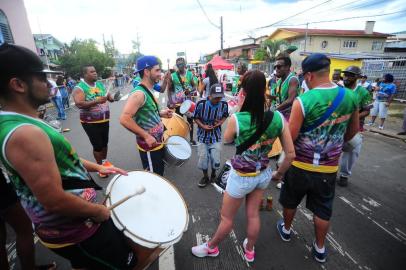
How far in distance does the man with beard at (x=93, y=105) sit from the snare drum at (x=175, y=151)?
1.78 m

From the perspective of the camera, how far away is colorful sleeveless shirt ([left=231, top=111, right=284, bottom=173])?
2.04 m

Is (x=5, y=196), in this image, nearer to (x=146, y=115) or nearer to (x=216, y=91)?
(x=146, y=115)

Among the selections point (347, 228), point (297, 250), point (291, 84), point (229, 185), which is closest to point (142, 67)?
point (229, 185)

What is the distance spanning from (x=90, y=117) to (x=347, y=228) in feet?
14.7

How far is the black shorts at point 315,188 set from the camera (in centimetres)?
234

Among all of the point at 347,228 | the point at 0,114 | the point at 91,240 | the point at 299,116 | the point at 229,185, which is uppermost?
the point at 0,114

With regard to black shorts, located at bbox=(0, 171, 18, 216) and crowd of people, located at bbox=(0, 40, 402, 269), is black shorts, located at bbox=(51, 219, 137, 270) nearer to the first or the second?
crowd of people, located at bbox=(0, 40, 402, 269)

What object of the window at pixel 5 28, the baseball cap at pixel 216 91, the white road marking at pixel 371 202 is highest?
the window at pixel 5 28

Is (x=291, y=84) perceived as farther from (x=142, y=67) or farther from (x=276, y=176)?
(x=142, y=67)

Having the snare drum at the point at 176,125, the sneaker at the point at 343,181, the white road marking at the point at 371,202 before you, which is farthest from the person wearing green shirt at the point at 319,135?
the snare drum at the point at 176,125

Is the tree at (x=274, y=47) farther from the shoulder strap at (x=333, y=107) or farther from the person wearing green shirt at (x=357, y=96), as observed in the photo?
the shoulder strap at (x=333, y=107)

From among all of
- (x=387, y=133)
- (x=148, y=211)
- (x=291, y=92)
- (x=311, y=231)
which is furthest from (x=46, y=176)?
(x=387, y=133)

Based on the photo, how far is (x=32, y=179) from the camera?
3.76 ft

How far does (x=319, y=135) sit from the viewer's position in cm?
224
